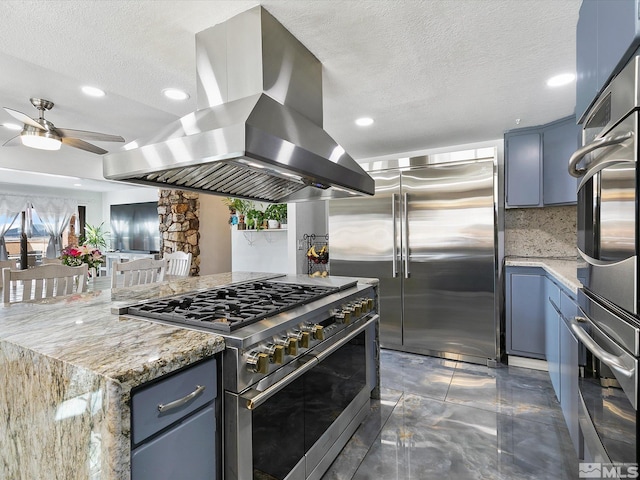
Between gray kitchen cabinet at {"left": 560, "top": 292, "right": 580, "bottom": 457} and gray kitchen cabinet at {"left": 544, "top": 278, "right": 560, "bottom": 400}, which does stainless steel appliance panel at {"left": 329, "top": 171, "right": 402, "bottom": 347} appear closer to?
gray kitchen cabinet at {"left": 544, "top": 278, "right": 560, "bottom": 400}

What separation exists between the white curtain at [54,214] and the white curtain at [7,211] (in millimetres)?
253

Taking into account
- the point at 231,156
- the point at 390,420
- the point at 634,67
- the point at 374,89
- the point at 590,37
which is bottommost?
the point at 390,420

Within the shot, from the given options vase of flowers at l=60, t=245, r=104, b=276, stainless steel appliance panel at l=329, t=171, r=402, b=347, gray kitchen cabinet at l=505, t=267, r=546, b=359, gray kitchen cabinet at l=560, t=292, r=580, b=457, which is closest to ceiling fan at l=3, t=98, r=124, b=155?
vase of flowers at l=60, t=245, r=104, b=276

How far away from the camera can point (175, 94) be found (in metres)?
2.47

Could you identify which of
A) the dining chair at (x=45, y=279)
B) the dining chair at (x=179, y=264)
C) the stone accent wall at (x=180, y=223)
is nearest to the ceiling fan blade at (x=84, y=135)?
the dining chair at (x=45, y=279)

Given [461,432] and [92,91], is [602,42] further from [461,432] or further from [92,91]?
[92,91]

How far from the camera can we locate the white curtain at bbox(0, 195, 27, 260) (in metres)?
6.95

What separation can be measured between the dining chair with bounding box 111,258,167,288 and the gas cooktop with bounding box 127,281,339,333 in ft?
3.54

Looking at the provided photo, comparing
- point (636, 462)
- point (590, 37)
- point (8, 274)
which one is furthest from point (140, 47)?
point (636, 462)

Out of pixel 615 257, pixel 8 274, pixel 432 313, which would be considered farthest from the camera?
pixel 432 313

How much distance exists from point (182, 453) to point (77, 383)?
358 mm

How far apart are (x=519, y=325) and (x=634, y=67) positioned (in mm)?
2666

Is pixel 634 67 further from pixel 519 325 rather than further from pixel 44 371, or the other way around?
pixel 519 325

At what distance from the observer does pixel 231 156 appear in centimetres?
116
